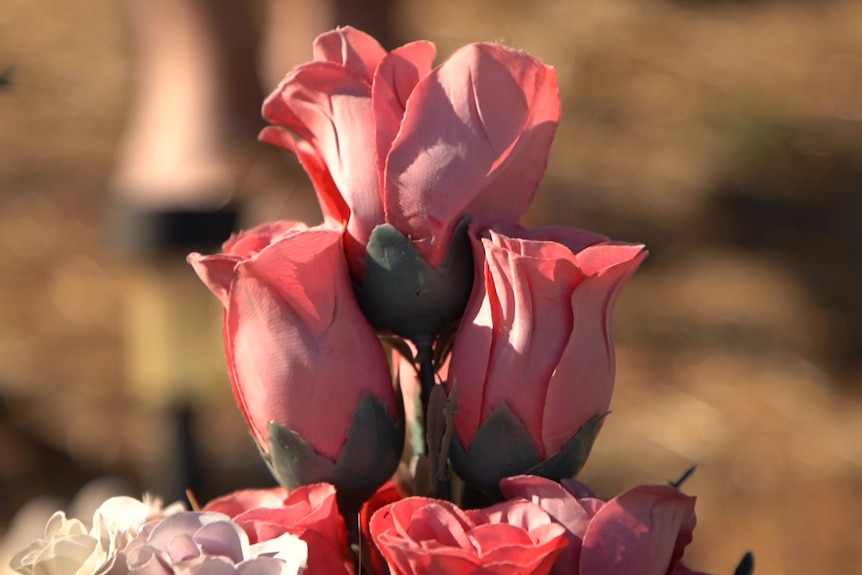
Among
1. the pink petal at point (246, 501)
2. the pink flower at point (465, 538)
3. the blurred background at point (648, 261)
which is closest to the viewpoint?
the pink flower at point (465, 538)

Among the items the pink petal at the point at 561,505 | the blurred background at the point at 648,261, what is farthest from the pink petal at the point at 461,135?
the blurred background at the point at 648,261

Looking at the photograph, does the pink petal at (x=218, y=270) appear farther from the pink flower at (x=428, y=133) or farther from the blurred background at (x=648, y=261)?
the blurred background at (x=648, y=261)

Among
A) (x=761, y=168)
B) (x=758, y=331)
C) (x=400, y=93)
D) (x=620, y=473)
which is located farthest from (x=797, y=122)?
(x=400, y=93)

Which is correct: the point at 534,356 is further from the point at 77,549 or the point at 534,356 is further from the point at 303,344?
the point at 77,549

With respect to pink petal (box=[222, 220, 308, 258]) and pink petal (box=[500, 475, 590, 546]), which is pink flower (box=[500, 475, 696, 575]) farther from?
→ pink petal (box=[222, 220, 308, 258])

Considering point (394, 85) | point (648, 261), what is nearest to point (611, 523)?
point (394, 85)

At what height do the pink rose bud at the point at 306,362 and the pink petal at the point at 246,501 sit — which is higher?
the pink rose bud at the point at 306,362

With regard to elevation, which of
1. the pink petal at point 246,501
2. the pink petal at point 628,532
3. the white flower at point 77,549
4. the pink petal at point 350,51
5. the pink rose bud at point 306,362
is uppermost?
the pink petal at point 350,51
